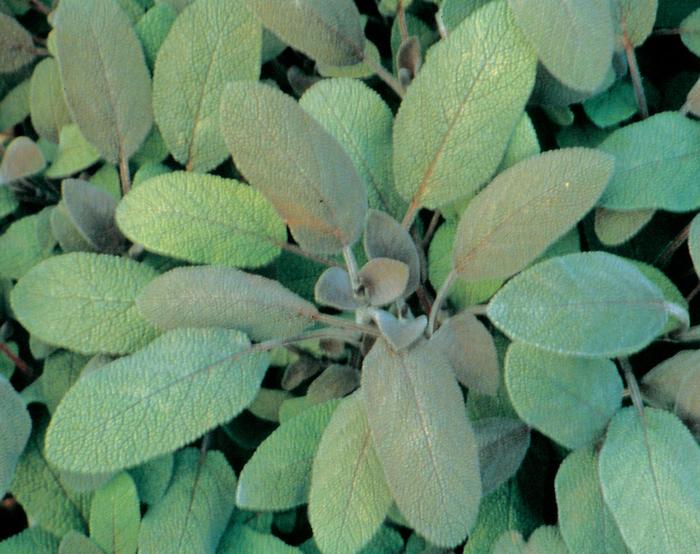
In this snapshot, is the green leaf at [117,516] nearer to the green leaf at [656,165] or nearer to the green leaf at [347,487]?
the green leaf at [347,487]

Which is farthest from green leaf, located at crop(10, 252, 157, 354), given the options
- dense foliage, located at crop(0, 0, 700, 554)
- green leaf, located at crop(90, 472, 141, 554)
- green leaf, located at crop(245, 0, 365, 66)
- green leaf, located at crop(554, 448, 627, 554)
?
green leaf, located at crop(554, 448, 627, 554)

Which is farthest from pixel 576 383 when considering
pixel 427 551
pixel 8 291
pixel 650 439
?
pixel 8 291

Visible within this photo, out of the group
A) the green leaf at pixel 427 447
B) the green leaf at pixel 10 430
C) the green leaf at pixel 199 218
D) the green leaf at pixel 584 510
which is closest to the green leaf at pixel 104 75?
the green leaf at pixel 199 218

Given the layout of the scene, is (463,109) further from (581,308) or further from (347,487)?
(347,487)

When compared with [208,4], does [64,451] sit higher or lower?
lower

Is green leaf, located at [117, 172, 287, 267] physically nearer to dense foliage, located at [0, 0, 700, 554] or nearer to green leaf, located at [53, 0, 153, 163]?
dense foliage, located at [0, 0, 700, 554]

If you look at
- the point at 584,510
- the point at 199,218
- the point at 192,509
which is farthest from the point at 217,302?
the point at 584,510

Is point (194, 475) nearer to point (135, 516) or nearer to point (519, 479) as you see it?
point (135, 516)
